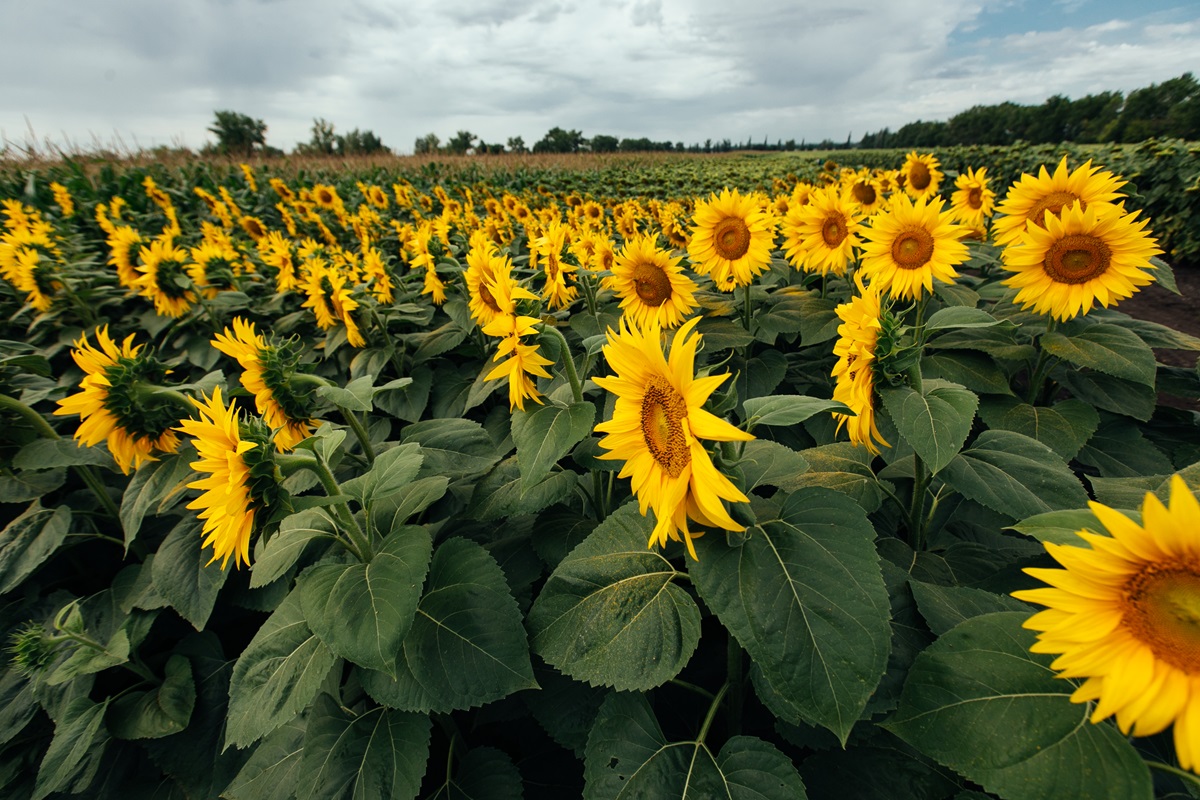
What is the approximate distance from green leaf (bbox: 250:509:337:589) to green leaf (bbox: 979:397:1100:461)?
2.56 m

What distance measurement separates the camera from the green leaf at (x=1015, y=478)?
1476mm

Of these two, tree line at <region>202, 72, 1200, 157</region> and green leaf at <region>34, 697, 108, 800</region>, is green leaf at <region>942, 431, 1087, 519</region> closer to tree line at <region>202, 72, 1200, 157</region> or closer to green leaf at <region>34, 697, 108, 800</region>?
green leaf at <region>34, 697, 108, 800</region>

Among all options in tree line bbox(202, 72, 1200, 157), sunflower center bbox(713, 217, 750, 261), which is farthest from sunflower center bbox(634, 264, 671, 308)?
tree line bbox(202, 72, 1200, 157)

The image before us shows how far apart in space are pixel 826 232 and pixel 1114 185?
133 cm

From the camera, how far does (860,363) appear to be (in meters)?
1.65

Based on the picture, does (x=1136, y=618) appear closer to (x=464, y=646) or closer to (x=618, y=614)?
(x=618, y=614)

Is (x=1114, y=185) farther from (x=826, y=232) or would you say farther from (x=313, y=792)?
(x=313, y=792)

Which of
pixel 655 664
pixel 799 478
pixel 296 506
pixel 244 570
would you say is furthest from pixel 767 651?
pixel 244 570

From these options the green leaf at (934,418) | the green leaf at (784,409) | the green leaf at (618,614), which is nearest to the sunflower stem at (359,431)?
the green leaf at (618,614)

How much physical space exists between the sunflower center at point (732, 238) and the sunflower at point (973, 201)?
6.14ft

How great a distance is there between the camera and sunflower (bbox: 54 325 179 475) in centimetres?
204

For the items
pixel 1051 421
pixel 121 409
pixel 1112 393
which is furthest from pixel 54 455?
pixel 1112 393

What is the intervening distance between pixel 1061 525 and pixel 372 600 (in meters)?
1.50

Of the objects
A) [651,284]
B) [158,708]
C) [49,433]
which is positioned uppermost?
[651,284]
